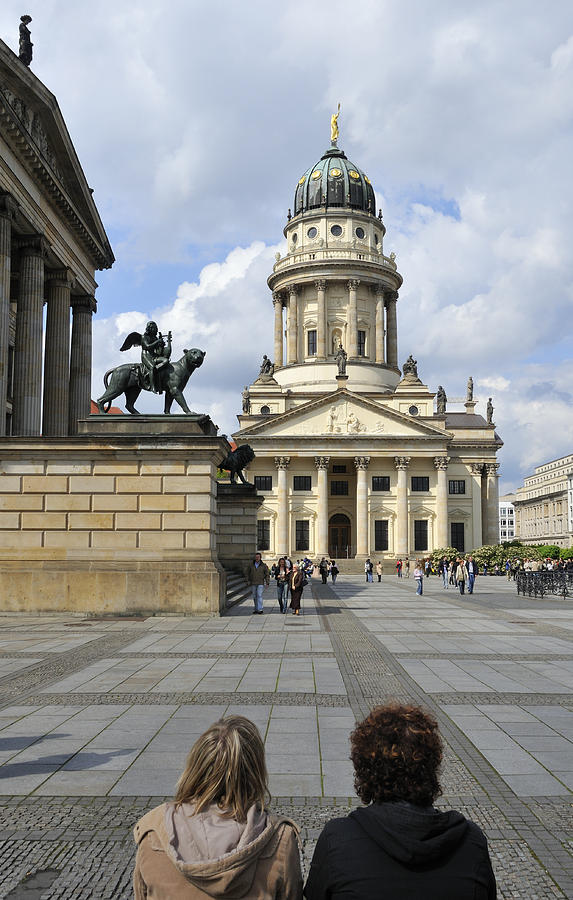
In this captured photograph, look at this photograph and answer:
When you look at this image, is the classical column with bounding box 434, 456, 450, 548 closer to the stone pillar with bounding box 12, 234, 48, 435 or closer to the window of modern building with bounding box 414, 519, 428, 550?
the window of modern building with bounding box 414, 519, 428, 550

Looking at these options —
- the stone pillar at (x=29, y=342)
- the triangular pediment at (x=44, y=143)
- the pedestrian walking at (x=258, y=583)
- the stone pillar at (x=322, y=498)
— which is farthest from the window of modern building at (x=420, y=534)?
the pedestrian walking at (x=258, y=583)

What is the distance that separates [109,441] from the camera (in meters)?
20.9

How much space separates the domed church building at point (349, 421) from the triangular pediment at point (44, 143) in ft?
150

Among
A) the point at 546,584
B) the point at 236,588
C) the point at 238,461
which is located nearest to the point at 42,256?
the point at 238,461

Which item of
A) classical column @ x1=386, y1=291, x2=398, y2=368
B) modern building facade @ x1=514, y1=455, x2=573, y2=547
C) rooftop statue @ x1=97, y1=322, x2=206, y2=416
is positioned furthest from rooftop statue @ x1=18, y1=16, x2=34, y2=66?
modern building facade @ x1=514, y1=455, x2=573, y2=547

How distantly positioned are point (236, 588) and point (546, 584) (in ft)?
47.6

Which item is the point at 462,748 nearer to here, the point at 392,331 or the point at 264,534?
Answer: the point at 264,534

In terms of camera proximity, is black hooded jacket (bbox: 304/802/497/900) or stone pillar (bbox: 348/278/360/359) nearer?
black hooded jacket (bbox: 304/802/497/900)

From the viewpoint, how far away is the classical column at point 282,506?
79.9 m

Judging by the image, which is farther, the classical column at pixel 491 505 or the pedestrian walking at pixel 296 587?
the classical column at pixel 491 505

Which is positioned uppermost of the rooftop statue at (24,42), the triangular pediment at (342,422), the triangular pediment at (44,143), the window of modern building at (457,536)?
the rooftop statue at (24,42)

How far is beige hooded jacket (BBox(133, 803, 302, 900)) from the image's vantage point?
2.76m

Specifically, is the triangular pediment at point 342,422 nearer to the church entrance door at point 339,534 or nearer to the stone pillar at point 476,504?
the stone pillar at point 476,504

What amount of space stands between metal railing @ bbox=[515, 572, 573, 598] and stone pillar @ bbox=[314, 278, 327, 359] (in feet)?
195
